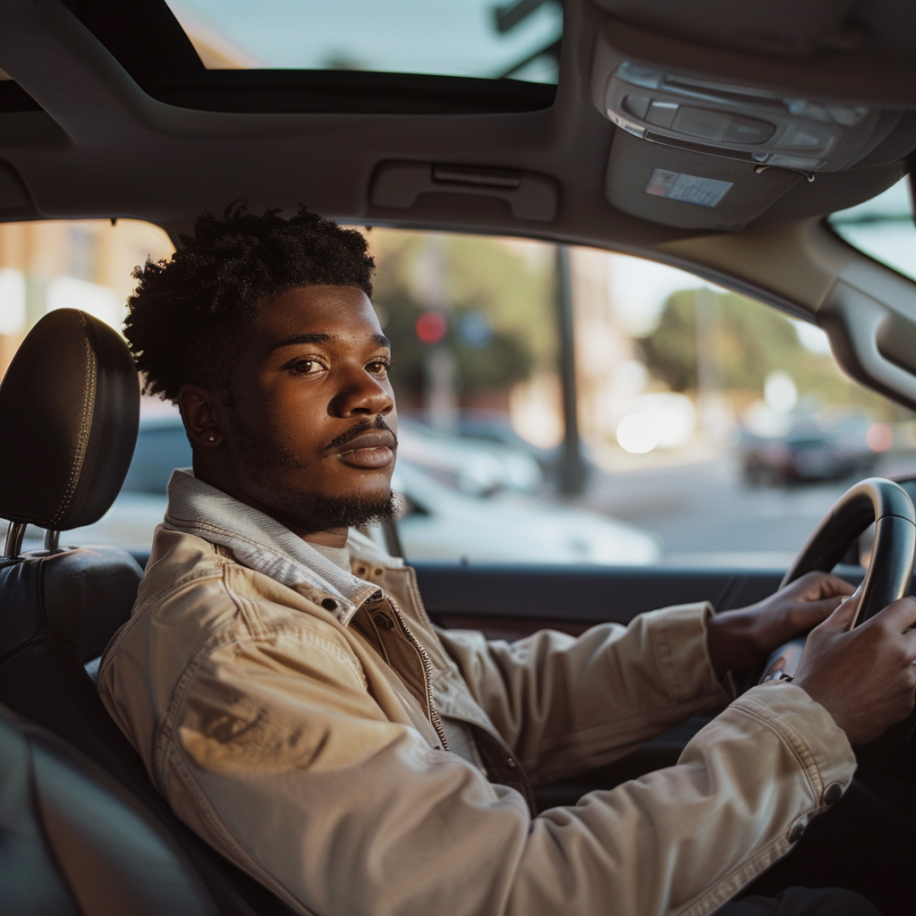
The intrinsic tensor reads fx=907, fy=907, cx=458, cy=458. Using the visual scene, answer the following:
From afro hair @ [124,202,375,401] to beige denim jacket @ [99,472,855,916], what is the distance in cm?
37

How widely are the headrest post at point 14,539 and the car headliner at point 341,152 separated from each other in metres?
0.81

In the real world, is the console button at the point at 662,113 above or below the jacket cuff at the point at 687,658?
above

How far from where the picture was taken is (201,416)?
1772 millimetres

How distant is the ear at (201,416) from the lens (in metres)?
1.75

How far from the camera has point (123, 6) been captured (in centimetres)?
162

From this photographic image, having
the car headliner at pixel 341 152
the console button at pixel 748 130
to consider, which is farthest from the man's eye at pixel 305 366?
the console button at pixel 748 130

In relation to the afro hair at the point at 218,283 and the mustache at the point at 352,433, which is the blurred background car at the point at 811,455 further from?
the mustache at the point at 352,433

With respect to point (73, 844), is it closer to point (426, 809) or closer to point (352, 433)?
point (426, 809)

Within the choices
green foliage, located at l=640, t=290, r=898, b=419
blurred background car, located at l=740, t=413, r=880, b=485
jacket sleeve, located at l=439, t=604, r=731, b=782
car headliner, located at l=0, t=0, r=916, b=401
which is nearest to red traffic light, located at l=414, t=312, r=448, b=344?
car headliner, located at l=0, t=0, r=916, b=401

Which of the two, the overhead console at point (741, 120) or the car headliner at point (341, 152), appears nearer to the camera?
the overhead console at point (741, 120)

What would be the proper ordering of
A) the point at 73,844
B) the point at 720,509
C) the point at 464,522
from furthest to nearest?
the point at 720,509 → the point at 464,522 → the point at 73,844

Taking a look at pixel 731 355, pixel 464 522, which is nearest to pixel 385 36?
pixel 464 522

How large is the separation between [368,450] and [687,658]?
86 centimetres

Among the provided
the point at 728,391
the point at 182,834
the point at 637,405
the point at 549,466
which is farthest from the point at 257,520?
the point at 728,391
